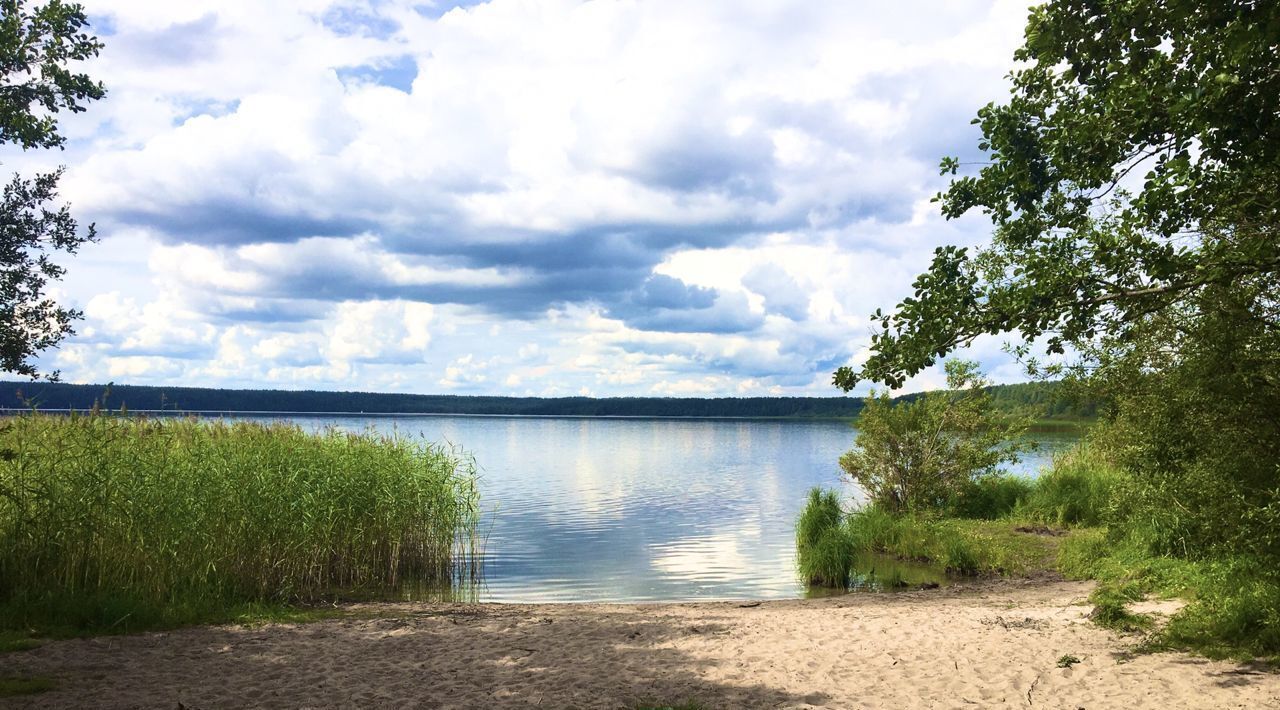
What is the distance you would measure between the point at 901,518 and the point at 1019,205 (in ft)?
51.9

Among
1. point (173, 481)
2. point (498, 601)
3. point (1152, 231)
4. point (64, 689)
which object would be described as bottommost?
point (498, 601)

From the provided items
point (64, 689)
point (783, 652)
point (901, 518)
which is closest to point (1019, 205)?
point (783, 652)

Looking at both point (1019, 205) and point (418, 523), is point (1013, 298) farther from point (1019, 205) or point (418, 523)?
point (418, 523)

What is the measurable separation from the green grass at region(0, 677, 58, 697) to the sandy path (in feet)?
0.52

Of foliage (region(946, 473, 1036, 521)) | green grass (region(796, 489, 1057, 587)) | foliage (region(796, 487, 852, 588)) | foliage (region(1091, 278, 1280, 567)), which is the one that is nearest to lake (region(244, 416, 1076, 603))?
foliage (region(796, 487, 852, 588))

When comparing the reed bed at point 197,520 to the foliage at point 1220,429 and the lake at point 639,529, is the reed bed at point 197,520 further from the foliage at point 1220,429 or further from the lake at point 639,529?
the foliage at point 1220,429

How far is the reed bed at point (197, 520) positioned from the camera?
12.1m

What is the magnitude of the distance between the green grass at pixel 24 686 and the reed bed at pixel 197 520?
236 centimetres

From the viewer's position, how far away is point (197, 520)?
13.6 metres

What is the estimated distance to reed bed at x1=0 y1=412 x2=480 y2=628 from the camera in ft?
39.8

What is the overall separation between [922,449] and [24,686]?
72.7 ft

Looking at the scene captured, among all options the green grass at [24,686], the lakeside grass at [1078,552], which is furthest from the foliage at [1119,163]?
the green grass at [24,686]

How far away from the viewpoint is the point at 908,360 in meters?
8.05

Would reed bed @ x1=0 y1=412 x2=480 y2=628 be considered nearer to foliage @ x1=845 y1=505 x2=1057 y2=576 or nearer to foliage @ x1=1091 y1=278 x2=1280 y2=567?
foliage @ x1=845 y1=505 x2=1057 y2=576
